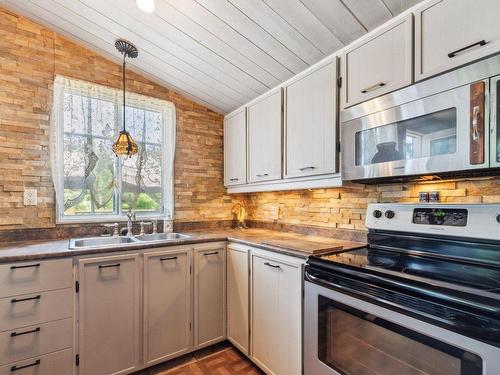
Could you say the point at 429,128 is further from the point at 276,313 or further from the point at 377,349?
the point at 276,313

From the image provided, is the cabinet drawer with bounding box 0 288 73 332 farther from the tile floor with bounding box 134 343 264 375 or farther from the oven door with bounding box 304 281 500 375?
the oven door with bounding box 304 281 500 375

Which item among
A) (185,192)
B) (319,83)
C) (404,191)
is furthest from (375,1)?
(185,192)

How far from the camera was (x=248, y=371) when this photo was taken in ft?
6.35

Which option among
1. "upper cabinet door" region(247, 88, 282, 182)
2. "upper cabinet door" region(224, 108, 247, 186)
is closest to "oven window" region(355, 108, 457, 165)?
"upper cabinet door" region(247, 88, 282, 182)

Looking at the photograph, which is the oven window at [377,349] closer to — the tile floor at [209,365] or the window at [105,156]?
the tile floor at [209,365]

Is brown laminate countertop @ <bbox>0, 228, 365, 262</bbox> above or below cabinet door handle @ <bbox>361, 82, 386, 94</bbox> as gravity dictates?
below

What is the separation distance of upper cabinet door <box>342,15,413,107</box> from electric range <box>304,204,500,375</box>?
0.66 m

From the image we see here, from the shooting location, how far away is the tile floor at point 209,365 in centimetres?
193

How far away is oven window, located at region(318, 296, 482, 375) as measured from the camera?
900 millimetres

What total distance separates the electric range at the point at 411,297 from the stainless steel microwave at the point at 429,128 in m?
0.25

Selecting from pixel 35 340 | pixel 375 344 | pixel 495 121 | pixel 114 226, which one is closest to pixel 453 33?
pixel 495 121

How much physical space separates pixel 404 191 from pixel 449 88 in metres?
0.67

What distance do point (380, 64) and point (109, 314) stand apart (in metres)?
2.26

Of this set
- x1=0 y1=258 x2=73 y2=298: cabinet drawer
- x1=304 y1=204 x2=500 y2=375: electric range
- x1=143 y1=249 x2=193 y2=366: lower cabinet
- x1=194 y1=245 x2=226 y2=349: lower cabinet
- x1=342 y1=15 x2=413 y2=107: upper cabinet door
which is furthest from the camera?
x1=194 y1=245 x2=226 y2=349: lower cabinet
